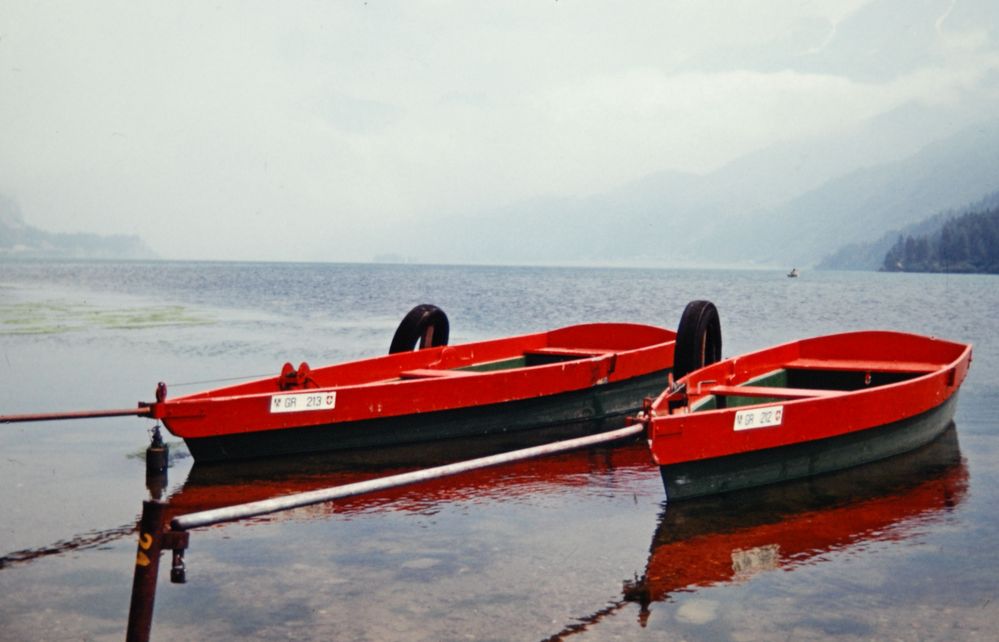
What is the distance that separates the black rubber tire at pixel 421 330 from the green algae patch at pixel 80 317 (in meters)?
18.0

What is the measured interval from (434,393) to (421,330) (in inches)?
126

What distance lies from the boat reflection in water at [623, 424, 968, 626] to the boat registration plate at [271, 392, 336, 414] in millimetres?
3852

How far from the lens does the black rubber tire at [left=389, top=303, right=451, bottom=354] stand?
14336 mm

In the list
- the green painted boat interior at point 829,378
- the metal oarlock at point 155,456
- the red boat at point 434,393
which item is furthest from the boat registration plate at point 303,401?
the green painted boat interior at point 829,378

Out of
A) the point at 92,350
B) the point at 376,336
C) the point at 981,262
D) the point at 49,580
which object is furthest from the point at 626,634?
the point at 981,262

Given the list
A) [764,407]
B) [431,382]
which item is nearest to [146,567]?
[764,407]

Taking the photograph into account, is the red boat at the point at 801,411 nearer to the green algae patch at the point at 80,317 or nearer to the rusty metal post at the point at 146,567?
the rusty metal post at the point at 146,567

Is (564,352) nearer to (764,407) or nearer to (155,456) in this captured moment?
(764,407)

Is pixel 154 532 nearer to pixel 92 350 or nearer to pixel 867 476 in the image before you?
pixel 867 476

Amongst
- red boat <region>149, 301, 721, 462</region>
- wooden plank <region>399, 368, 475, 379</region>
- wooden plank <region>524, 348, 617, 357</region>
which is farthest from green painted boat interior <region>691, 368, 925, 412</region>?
wooden plank <region>399, 368, 475, 379</region>

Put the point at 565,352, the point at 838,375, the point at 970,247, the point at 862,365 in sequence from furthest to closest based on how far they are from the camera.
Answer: the point at 970,247 < the point at 565,352 < the point at 838,375 < the point at 862,365

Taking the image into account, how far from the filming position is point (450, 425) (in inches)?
465

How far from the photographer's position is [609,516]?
8.81m

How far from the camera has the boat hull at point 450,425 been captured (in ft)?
33.9
